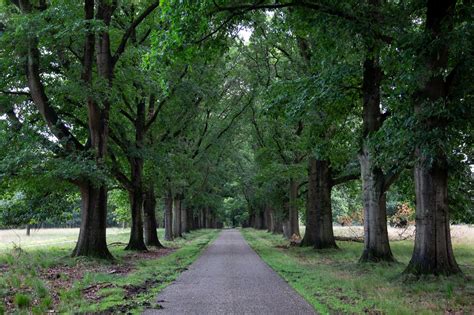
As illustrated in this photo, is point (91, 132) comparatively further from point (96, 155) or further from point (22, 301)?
point (22, 301)

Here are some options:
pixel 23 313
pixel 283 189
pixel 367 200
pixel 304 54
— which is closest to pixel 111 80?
pixel 304 54

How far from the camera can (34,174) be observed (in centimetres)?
1463

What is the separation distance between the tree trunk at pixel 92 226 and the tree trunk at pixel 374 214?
30.8 feet

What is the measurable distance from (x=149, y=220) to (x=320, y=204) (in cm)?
1067

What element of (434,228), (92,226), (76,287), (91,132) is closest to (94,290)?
(76,287)

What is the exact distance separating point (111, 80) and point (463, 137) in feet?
41.4

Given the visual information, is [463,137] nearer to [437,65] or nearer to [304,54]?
[437,65]

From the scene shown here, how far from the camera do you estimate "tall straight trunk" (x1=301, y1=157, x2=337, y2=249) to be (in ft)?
70.9

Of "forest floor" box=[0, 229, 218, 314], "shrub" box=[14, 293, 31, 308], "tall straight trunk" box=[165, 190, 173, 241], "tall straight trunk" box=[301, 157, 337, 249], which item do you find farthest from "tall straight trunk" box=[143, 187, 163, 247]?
"shrub" box=[14, 293, 31, 308]

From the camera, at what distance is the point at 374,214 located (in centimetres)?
1392

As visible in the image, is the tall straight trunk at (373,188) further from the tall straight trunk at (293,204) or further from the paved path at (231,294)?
the tall straight trunk at (293,204)

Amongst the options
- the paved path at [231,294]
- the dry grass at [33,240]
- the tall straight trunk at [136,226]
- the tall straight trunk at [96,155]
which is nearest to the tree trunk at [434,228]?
the paved path at [231,294]

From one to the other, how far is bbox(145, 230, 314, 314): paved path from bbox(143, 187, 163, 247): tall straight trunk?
43.4 ft

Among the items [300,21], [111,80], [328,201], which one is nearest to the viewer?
[300,21]
